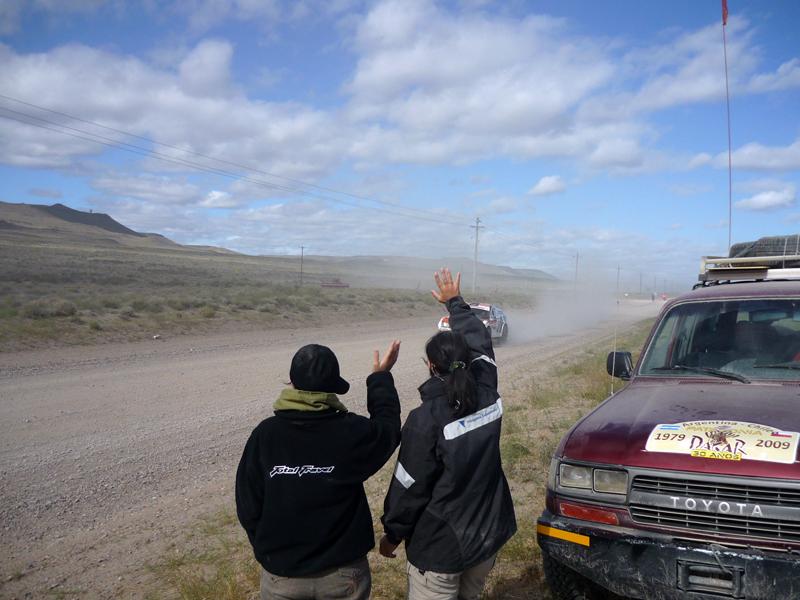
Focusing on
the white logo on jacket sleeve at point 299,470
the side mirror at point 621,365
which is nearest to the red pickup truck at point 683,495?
the side mirror at point 621,365

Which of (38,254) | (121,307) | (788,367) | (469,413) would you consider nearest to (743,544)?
(469,413)

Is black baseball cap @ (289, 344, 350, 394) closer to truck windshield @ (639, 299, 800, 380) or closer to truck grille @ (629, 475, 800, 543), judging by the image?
truck grille @ (629, 475, 800, 543)

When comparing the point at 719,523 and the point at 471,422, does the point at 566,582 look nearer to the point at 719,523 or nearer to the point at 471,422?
the point at 719,523

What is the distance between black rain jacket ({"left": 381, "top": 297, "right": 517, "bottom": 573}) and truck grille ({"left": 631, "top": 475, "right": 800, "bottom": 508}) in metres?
1.01

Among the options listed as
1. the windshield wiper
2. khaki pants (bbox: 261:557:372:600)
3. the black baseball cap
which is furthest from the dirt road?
the windshield wiper

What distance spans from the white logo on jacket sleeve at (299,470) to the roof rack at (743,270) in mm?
4894

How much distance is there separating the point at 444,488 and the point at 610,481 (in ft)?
4.10

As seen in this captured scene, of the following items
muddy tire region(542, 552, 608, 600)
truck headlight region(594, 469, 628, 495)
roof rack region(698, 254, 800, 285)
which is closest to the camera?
truck headlight region(594, 469, 628, 495)

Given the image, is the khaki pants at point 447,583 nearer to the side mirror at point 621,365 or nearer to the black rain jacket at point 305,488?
the black rain jacket at point 305,488

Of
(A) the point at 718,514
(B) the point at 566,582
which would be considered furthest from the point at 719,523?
(B) the point at 566,582

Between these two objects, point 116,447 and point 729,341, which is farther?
point 116,447

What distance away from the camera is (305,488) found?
8.59 ft

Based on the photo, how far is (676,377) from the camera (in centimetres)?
480

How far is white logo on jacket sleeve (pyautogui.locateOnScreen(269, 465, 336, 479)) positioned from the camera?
8.59 ft
